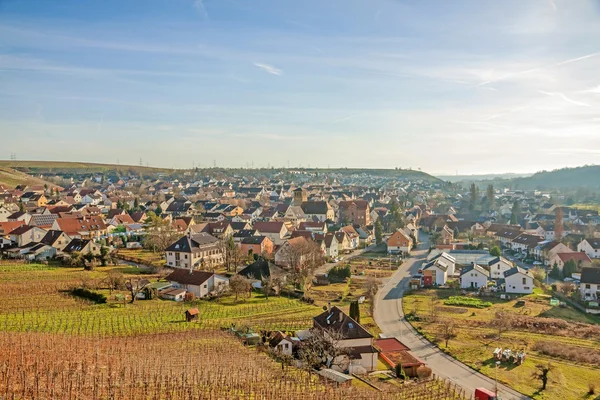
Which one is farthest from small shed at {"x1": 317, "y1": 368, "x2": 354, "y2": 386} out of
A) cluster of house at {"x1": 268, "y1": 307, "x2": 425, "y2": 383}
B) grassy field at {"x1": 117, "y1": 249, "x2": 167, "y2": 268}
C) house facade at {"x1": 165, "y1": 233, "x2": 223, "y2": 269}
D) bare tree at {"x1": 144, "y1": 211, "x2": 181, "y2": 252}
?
bare tree at {"x1": 144, "y1": 211, "x2": 181, "y2": 252}

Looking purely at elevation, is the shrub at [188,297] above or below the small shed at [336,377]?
below

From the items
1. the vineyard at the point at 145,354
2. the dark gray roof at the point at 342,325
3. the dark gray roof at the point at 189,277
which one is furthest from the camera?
the dark gray roof at the point at 189,277

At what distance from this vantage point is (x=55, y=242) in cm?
3625

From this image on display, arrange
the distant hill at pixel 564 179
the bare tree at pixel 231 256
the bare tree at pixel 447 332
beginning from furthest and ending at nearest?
the distant hill at pixel 564 179, the bare tree at pixel 231 256, the bare tree at pixel 447 332

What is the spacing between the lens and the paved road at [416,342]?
1723 centimetres

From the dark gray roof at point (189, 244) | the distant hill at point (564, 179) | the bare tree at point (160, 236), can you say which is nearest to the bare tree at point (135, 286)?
the dark gray roof at point (189, 244)

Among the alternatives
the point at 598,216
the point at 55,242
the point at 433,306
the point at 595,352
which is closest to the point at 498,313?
the point at 433,306

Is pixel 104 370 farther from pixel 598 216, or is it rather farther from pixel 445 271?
pixel 598 216

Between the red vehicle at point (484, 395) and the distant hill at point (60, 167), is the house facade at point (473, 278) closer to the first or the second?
the red vehicle at point (484, 395)

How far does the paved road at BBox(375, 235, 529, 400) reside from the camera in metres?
17.2

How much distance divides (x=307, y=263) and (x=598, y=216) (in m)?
48.6

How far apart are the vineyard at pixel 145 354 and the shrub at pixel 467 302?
865 cm

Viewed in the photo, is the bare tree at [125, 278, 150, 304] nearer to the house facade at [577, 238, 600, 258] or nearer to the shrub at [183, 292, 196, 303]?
the shrub at [183, 292, 196, 303]

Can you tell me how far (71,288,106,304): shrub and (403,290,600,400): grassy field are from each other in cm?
1612
